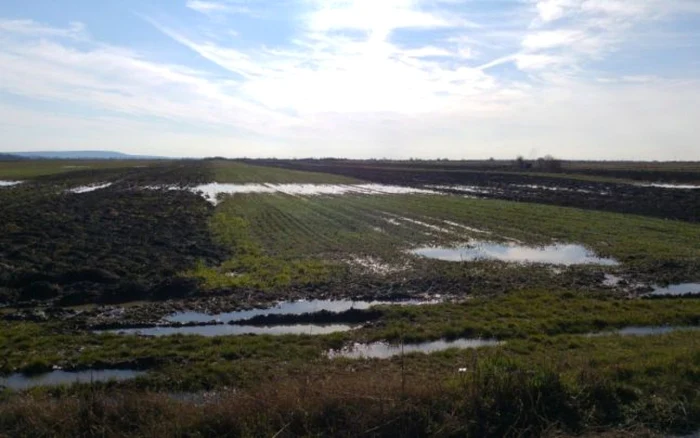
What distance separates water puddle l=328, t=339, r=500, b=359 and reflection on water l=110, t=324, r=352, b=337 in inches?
49.9

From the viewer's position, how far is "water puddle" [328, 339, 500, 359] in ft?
38.1

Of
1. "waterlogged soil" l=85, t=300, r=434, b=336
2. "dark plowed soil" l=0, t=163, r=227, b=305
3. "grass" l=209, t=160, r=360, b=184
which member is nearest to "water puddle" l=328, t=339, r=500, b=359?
"waterlogged soil" l=85, t=300, r=434, b=336

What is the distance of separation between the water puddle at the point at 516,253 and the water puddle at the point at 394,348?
9655 millimetres

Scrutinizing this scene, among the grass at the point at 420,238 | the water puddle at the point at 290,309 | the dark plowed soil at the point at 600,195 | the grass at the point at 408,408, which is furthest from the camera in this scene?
the dark plowed soil at the point at 600,195

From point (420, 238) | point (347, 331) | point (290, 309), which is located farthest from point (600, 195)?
point (347, 331)

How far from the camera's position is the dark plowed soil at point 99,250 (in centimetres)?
1655

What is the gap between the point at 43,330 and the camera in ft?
42.1

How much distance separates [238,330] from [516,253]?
13.9 metres

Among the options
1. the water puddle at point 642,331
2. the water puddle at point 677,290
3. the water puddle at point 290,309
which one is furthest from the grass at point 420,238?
the water puddle at point 642,331

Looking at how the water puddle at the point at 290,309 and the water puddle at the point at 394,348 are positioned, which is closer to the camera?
the water puddle at the point at 394,348

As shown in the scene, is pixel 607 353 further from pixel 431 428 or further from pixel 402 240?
pixel 402 240

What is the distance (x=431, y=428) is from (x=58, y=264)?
16056 mm

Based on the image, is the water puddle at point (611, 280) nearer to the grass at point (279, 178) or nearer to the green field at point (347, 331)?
the green field at point (347, 331)

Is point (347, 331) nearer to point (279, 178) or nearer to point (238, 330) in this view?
point (238, 330)
